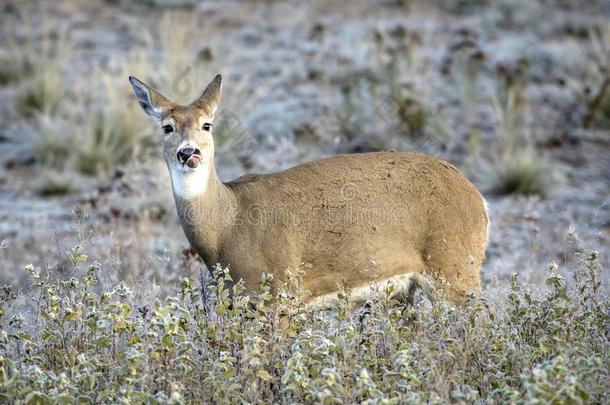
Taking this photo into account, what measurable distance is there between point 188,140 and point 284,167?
4.88m

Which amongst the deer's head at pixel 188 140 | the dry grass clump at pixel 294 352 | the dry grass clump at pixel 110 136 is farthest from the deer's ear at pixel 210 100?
the dry grass clump at pixel 110 136

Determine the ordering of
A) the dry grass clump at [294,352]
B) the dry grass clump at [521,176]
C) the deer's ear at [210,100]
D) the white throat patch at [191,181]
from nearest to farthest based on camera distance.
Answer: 1. the dry grass clump at [294,352]
2. the white throat patch at [191,181]
3. the deer's ear at [210,100]
4. the dry grass clump at [521,176]

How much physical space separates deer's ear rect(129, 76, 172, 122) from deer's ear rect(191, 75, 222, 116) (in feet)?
0.73

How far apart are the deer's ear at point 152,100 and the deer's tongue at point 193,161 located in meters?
0.64

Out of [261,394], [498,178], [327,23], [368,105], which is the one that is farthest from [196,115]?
[327,23]

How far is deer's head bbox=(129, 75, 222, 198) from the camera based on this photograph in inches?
249

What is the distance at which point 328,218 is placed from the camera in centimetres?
658

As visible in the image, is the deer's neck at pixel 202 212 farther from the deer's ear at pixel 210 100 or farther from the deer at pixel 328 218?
the deer's ear at pixel 210 100

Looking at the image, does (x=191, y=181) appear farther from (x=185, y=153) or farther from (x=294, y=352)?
(x=294, y=352)

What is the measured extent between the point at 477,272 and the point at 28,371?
10.9 ft

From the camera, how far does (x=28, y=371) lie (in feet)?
16.7

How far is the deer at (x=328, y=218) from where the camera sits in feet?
21.0

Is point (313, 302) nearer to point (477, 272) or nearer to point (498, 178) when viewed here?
point (477, 272)

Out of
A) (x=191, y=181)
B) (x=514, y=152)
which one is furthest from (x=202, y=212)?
(x=514, y=152)
